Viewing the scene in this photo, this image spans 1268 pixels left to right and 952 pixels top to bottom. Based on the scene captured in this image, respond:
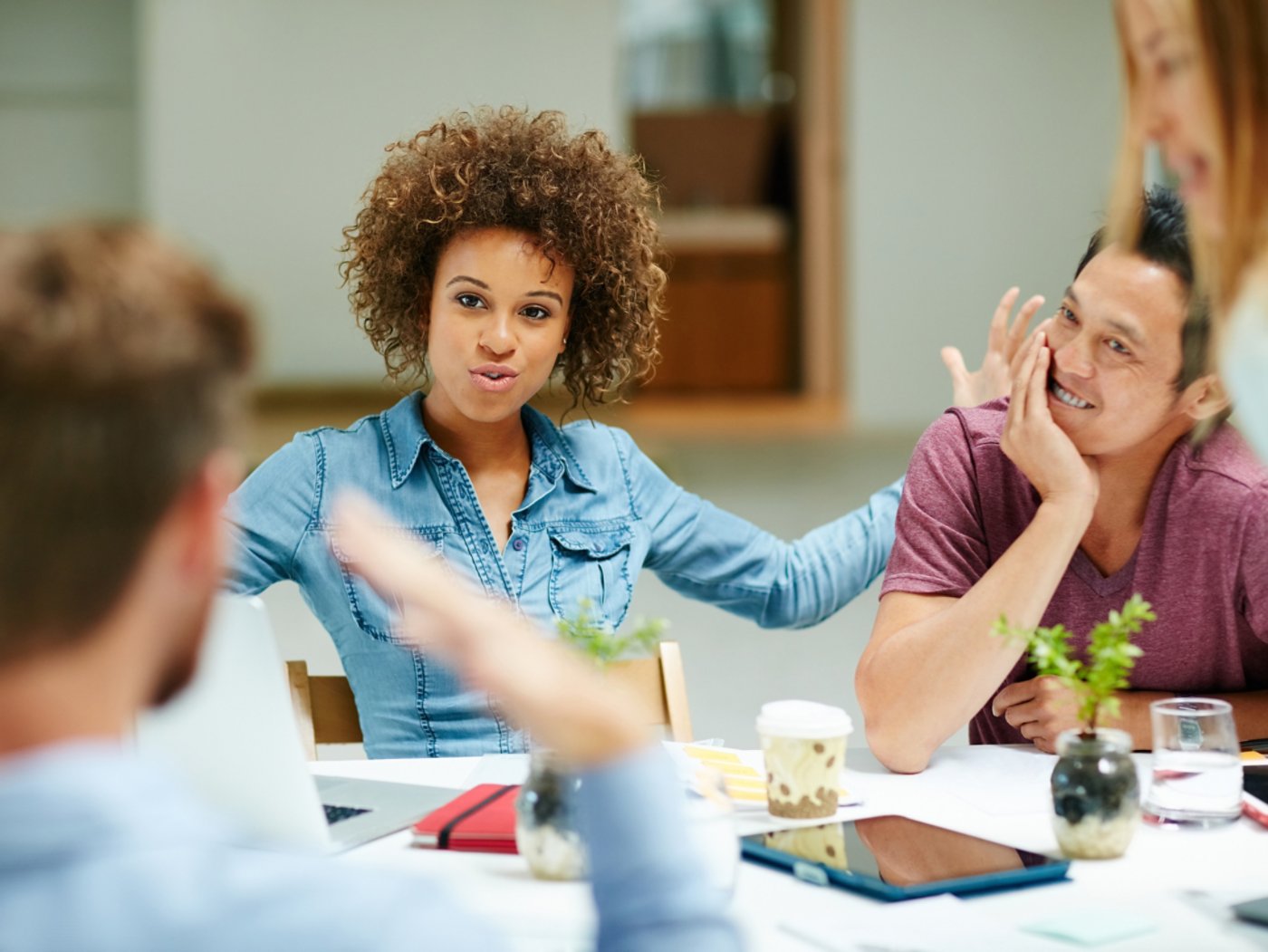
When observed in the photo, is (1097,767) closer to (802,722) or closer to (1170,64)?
(802,722)

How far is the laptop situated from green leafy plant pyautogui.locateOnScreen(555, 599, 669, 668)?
0.26 metres

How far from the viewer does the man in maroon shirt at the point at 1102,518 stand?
175cm

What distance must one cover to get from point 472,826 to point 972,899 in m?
0.45

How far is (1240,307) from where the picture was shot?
1107mm

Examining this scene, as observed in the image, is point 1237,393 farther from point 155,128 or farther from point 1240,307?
point 155,128

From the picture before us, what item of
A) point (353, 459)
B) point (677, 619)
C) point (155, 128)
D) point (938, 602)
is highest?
point (155, 128)

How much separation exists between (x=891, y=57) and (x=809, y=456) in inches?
108

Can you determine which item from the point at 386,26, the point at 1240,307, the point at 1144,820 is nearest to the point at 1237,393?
the point at 1240,307

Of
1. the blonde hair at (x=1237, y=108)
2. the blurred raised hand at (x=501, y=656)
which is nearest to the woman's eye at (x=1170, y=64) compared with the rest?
the blonde hair at (x=1237, y=108)

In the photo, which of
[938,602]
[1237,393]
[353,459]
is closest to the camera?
[1237,393]

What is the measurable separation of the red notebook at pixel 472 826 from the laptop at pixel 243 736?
5.5 inches

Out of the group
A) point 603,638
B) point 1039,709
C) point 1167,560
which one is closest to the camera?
point 603,638

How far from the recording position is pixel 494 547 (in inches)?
80.5

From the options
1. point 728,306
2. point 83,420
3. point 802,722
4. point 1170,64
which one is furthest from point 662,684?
point 728,306
